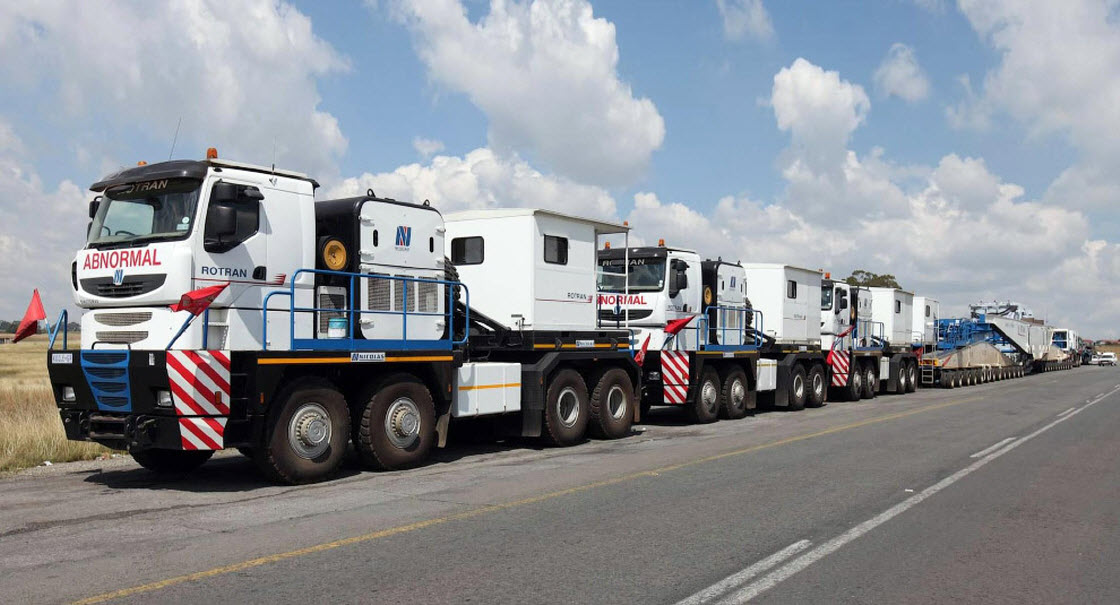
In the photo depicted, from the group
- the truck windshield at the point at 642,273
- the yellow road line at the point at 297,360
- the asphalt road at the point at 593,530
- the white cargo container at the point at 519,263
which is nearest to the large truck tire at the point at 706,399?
the truck windshield at the point at 642,273

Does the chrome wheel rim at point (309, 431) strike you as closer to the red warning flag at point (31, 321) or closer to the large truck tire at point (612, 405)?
the red warning flag at point (31, 321)

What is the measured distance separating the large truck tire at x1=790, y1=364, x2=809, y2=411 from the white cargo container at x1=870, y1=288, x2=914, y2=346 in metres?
8.52

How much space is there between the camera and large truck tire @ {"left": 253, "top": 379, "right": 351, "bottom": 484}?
31.9ft

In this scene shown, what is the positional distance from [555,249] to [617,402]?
298 cm

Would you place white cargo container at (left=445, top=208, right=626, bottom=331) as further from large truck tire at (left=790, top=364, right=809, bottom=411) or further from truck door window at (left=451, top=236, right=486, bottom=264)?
large truck tire at (left=790, top=364, right=809, bottom=411)

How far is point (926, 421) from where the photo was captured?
18.2 meters

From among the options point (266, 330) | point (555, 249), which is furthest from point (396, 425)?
point (555, 249)

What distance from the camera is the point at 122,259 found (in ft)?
31.7

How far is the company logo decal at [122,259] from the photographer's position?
372 inches

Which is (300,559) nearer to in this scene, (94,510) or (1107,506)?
(94,510)

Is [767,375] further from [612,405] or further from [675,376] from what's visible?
[612,405]

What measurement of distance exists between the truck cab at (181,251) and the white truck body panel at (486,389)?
9.65 ft

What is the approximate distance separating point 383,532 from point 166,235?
14.0ft

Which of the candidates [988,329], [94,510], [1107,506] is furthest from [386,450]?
[988,329]
